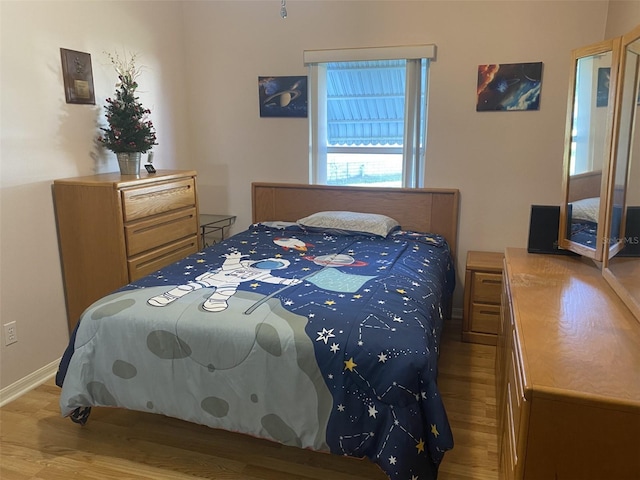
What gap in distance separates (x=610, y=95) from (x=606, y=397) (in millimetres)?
1312

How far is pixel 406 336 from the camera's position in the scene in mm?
1847

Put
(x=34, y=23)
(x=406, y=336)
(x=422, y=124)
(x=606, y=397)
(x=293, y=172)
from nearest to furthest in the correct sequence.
→ 1. (x=606, y=397)
2. (x=406, y=336)
3. (x=34, y=23)
4. (x=422, y=124)
5. (x=293, y=172)

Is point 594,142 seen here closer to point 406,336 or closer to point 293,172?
point 406,336

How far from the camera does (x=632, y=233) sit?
172 cm

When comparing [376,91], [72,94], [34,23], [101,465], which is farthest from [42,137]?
[376,91]

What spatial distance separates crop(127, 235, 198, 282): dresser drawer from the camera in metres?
2.89

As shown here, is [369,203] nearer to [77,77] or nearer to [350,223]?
[350,223]

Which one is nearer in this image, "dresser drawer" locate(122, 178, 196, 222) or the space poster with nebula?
"dresser drawer" locate(122, 178, 196, 222)

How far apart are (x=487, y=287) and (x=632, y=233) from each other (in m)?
A: 1.47

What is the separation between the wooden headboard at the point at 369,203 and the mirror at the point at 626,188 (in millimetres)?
1610

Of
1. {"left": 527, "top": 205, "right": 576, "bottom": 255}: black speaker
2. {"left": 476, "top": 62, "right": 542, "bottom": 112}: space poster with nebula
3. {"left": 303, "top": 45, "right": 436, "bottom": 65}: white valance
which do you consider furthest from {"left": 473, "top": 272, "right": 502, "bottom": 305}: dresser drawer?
{"left": 303, "top": 45, "right": 436, "bottom": 65}: white valance

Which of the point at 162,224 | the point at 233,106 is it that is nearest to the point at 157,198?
the point at 162,224

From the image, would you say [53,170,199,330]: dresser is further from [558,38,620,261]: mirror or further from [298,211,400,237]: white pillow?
[558,38,620,261]: mirror

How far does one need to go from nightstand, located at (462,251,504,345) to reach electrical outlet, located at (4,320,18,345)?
2.67m
